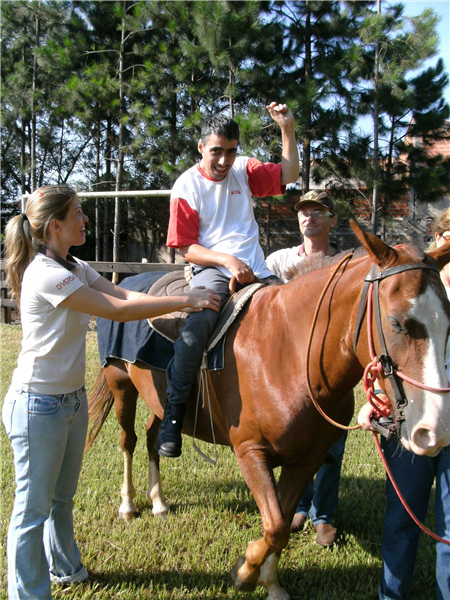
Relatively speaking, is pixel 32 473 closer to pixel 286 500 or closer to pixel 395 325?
pixel 286 500

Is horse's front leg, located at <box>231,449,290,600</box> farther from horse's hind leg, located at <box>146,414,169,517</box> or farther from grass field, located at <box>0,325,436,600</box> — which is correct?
horse's hind leg, located at <box>146,414,169,517</box>

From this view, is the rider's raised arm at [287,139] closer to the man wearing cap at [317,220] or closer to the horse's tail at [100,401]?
the man wearing cap at [317,220]

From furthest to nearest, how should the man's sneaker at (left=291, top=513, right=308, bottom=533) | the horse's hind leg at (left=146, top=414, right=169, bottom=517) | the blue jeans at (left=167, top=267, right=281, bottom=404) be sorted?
the horse's hind leg at (left=146, top=414, right=169, bottom=517) < the man's sneaker at (left=291, top=513, right=308, bottom=533) < the blue jeans at (left=167, top=267, right=281, bottom=404)

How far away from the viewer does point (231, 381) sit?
8.57ft

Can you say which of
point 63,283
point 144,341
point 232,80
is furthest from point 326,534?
point 232,80

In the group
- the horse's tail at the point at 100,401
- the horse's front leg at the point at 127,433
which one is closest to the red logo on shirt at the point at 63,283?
the horse's front leg at the point at 127,433

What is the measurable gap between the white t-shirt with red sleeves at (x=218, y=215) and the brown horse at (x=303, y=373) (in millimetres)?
430

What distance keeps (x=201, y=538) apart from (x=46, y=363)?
5.98 feet

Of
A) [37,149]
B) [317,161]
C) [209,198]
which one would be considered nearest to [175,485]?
[209,198]

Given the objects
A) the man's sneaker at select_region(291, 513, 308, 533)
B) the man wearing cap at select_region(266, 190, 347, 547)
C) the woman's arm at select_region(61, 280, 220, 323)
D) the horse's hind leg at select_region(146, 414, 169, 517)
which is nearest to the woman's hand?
the woman's arm at select_region(61, 280, 220, 323)

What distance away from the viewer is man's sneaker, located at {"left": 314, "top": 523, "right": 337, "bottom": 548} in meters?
3.27

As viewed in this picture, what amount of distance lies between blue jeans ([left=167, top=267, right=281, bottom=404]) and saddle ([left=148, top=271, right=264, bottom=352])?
5 cm

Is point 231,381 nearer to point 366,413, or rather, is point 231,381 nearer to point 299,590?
point 366,413

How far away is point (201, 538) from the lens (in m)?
3.29
